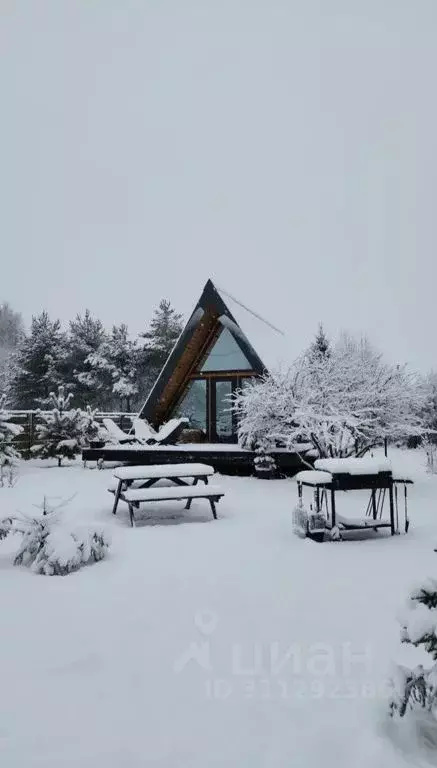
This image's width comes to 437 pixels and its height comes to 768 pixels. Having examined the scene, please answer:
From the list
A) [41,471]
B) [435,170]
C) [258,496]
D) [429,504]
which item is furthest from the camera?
[435,170]

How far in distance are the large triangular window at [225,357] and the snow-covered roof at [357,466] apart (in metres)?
9.64

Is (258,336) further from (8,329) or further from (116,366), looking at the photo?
(8,329)

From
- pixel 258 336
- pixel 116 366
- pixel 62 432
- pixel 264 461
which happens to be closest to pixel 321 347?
pixel 258 336

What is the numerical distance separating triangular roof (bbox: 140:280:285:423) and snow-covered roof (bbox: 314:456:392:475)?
7708 mm

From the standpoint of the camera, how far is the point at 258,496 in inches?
429

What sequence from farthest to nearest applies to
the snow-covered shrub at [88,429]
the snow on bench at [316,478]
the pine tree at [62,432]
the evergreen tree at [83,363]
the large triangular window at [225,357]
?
1. the evergreen tree at [83,363]
2. the snow-covered shrub at [88,429]
3. the large triangular window at [225,357]
4. the pine tree at [62,432]
5. the snow on bench at [316,478]

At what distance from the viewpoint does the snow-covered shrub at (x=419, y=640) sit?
2.46m

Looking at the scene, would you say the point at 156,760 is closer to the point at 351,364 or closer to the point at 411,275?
the point at 351,364

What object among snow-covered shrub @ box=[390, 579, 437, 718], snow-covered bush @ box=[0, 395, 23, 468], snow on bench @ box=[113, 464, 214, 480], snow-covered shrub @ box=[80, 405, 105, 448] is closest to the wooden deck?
snow-covered bush @ box=[0, 395, 23, 468]

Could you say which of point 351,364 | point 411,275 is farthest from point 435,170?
point 351,364

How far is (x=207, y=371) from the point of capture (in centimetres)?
1748

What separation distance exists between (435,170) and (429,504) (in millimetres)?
218285

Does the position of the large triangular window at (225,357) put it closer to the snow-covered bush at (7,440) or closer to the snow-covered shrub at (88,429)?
the snow-covered shrub at (88,429)

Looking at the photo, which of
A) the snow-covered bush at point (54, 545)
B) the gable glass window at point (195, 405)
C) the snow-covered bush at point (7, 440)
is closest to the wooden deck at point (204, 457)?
the snow-covered bush at point (7, 440)
